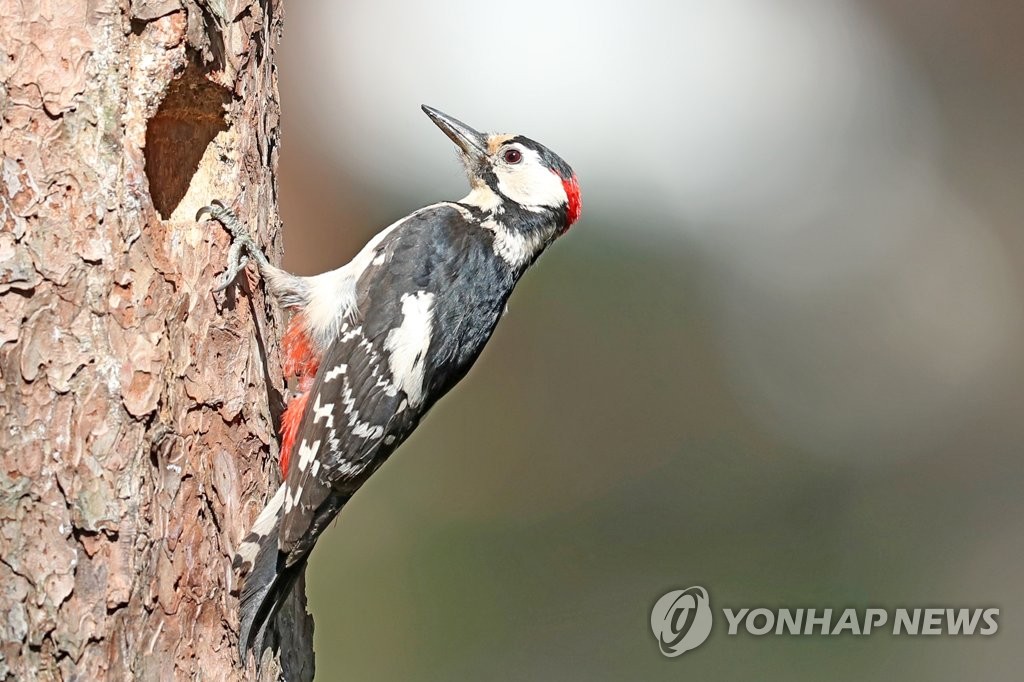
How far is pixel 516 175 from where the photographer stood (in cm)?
315

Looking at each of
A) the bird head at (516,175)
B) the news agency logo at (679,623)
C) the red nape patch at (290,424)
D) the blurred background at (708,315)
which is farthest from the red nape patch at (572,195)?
the blurred background at (708,315)

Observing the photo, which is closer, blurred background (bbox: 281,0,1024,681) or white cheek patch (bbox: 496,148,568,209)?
white cheek patch (bbox: 496,148,568,209)

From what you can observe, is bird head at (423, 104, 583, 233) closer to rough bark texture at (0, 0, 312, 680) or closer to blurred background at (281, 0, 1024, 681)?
rough bark texture at (0, 0, 312, 680)

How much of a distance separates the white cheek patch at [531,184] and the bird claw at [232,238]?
101 cm

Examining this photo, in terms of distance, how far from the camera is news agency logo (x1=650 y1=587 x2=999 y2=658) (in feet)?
14.8

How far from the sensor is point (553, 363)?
6.57 m

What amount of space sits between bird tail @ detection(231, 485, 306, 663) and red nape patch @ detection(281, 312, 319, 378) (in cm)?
48

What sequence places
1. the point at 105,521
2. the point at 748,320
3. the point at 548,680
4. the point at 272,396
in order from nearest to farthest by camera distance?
1. the point at 105,521
2. the point at 272,396
3. the point at 548,680
4. the point at 748,320

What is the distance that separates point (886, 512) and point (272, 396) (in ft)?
17.3

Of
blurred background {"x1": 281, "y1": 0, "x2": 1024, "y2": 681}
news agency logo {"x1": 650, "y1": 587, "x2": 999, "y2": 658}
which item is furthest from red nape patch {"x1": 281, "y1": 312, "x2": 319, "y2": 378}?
blurred background {"x1": 281, "y1": 0, "x2": 1024, "y2": 681}

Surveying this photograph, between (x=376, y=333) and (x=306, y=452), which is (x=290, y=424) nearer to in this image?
(x=306, y=452)

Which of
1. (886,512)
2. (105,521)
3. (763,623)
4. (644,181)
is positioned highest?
(644,181)

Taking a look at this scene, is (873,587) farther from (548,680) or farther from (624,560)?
(548,680)

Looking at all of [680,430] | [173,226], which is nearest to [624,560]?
[680,430]
